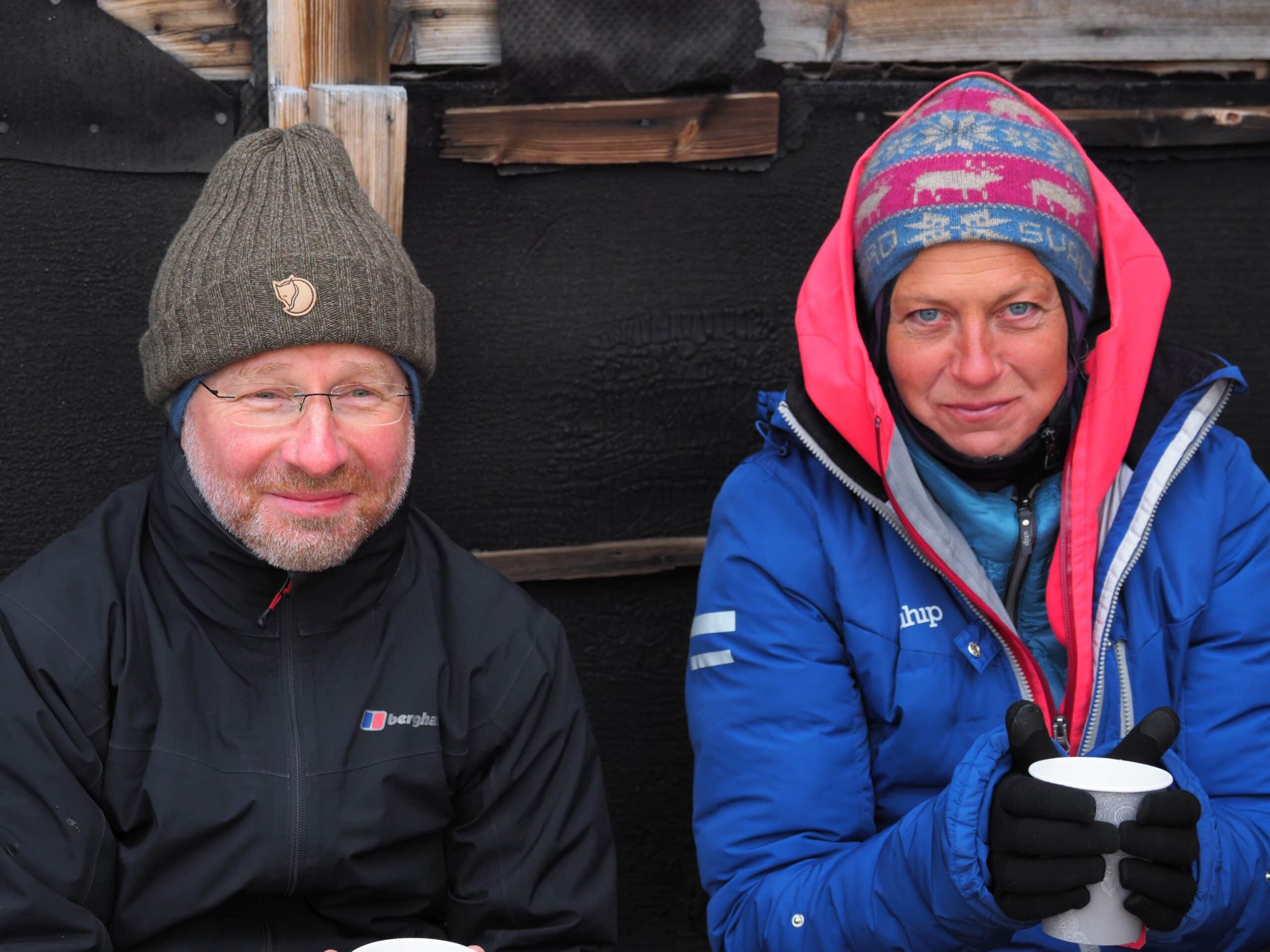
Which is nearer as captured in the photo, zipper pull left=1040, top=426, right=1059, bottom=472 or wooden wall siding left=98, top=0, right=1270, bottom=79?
zipper pull left=1040, top=426, right=1059, bottom=472

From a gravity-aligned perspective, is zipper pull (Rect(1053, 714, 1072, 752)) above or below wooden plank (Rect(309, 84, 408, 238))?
below

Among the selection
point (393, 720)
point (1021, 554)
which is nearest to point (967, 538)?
point (1021, 554)

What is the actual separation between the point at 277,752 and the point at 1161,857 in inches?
50.2

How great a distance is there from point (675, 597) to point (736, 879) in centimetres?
112

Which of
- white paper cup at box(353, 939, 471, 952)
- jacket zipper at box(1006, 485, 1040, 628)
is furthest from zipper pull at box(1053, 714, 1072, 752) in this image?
white paper cup at box(353, 939, 471, 952)

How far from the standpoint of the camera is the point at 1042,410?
2.33m

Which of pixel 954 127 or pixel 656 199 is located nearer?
pixel 954 127

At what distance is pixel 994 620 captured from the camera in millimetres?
2283

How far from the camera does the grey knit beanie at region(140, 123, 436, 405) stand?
7.15 ft

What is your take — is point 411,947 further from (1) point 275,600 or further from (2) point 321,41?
(2) point 321,41

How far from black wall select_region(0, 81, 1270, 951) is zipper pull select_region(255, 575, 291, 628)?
2.83ft

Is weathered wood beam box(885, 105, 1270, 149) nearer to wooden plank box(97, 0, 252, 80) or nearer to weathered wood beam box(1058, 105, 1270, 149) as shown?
weathered wood beam box(1058, 105, 1270, 149)

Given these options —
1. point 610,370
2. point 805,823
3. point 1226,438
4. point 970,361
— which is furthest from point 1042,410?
point 610,370

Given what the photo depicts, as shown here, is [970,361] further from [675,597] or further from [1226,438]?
[675,597]
